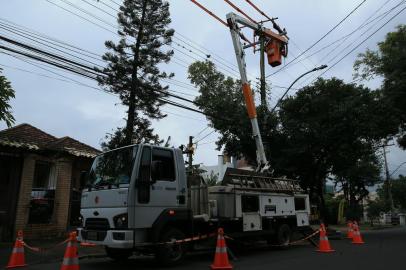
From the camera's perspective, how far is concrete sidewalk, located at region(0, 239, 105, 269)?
10695 millimetres

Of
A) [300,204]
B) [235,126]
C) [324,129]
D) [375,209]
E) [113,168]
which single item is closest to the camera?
[113,168]

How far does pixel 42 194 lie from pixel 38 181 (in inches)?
26.3

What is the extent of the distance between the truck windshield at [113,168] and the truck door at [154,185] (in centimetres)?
29

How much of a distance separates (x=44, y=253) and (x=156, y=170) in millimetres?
4792

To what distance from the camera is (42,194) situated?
1537cm

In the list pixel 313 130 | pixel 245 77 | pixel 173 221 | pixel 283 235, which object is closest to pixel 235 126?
pixel 313 130

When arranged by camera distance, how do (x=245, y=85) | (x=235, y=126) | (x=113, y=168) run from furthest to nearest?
(x=235, y=126), (x=245, y=85), (x=113, y=168)

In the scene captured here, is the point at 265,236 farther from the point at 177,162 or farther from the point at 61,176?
the point at 61,176

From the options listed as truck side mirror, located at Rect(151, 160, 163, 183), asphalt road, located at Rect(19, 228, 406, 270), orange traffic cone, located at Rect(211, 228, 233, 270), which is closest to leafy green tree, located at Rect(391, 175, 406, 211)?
asphalt road, located at Rect(19, 228, 406, 270)

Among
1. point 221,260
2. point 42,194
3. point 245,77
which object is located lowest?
Answer: point 221,260

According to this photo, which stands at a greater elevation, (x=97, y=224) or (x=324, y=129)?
(x=324, y=129)

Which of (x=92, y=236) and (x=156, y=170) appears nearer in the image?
(x=92, y=236)

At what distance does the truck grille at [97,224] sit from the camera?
360 inches

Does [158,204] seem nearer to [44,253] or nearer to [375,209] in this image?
[44,253]
